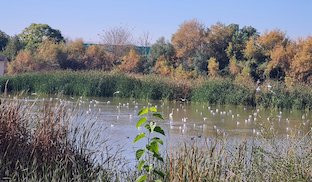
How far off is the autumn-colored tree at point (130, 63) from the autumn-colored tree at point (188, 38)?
2.35 meters

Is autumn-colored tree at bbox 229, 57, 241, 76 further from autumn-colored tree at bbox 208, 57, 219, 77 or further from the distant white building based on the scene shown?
the distant white building

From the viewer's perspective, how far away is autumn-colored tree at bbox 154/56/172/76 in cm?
3188

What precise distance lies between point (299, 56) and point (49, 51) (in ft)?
42.2

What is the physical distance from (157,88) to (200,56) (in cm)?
834

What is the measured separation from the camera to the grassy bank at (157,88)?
22.1 metres

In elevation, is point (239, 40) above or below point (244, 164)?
above

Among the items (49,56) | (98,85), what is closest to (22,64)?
(49,56)

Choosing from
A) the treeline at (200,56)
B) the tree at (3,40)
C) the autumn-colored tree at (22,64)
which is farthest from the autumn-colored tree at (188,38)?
the tree at (3,40)

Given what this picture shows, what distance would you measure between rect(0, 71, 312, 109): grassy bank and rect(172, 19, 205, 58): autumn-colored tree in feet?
28.8

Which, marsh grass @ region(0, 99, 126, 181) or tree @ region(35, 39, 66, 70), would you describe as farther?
tree @ region(35, 39, 66, 70)

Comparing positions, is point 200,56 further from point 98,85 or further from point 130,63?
point 98,85

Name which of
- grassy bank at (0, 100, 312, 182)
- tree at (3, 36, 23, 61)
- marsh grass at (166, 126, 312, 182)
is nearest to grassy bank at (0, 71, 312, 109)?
tree at (3, 36, 23, 61)

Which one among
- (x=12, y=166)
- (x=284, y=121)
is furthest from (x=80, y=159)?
(x=284, y=121)

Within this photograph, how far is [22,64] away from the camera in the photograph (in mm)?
30719
